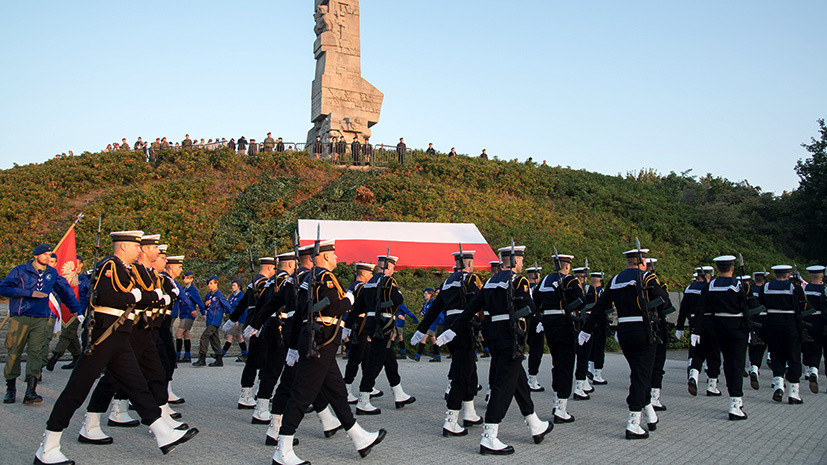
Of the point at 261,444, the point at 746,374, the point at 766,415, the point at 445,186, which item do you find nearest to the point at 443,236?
the point at 445,186

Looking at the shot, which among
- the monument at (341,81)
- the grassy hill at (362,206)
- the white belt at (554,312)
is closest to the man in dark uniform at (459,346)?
the white belt at (554,312)

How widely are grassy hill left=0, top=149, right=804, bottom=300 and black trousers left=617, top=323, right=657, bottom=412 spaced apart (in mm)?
11030

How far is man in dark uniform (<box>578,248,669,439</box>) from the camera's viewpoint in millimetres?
6566

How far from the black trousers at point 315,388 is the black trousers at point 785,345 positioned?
7.04 metres

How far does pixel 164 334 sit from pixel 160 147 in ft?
76.8

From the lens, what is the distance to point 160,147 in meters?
28.9

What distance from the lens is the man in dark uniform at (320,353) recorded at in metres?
5.31

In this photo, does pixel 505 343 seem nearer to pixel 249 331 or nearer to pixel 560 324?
pixel 560 324

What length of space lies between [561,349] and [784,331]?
13.3 feet

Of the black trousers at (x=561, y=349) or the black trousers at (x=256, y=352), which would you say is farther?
the black trousers at (x=256, y=352)

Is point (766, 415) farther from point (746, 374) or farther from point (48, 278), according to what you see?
point (48, 278)

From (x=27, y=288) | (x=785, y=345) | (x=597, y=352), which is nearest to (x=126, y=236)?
(x=27, y=288)

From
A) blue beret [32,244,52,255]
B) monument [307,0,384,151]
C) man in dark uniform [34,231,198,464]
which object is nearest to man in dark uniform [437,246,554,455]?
man in dark uniform [34,231,198,464]

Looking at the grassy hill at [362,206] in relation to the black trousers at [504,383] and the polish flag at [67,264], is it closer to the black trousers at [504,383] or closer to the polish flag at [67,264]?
the polish flag at [67,264]
